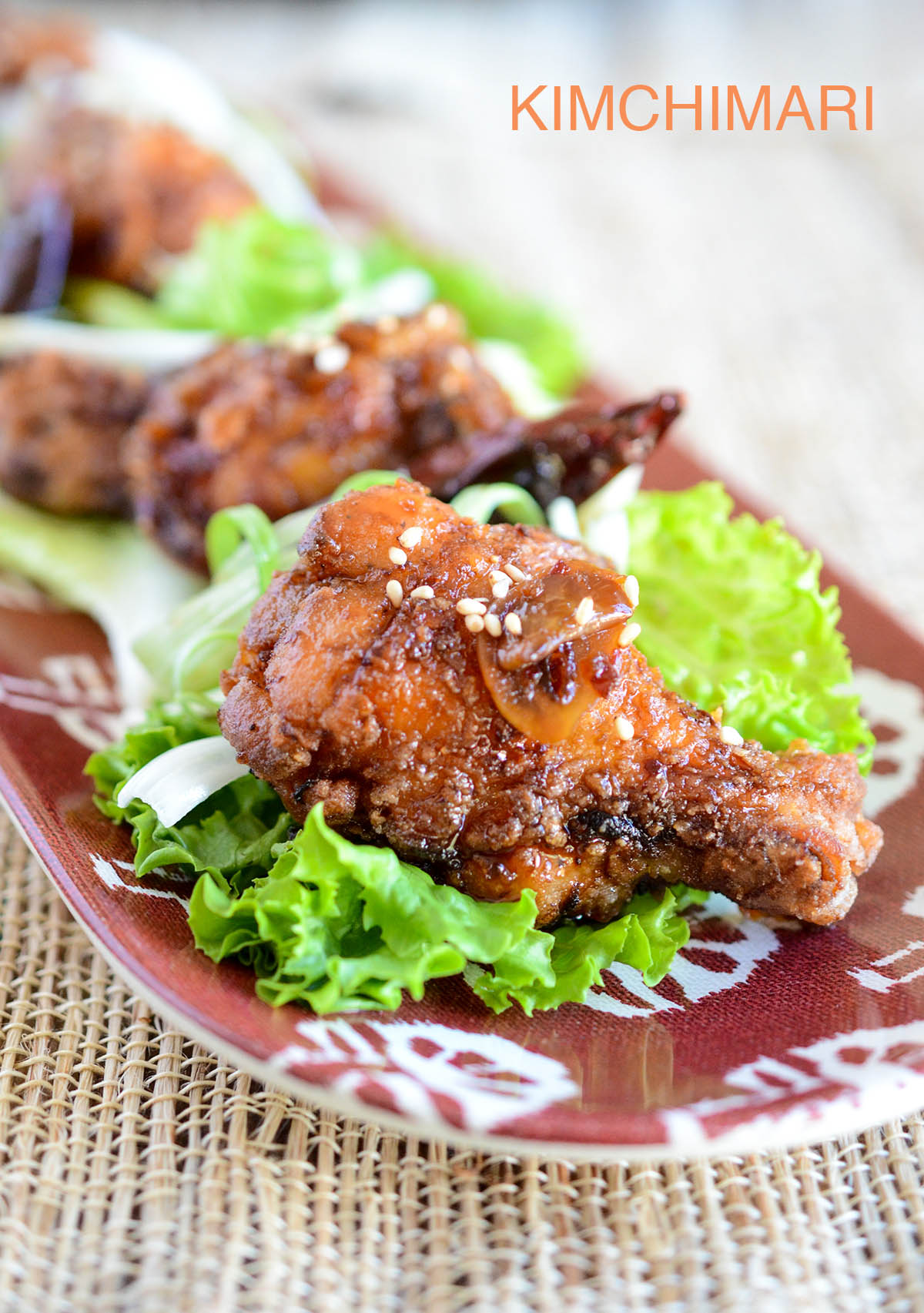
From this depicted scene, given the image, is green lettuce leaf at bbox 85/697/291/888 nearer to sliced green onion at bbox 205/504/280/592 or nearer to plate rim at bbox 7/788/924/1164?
sliced green onion at bbox 205/504/280/592

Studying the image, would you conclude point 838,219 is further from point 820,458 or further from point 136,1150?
point 136,1150

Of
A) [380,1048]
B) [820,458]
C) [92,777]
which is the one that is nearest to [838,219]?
[820,458]

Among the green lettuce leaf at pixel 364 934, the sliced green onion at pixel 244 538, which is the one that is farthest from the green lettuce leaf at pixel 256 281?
the green lettuce leaf at pixel 364 934

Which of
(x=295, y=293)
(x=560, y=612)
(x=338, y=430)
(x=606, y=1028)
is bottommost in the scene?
(x=606, y=1028)

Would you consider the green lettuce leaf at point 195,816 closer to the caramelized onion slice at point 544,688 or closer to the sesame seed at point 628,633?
the caramelized onion slice at point 544,688

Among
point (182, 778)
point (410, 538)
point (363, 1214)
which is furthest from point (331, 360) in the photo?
point (363, 1214)

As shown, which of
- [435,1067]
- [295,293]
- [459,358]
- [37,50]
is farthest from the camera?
[37,50]

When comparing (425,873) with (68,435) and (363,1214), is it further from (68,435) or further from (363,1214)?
(68,435)
